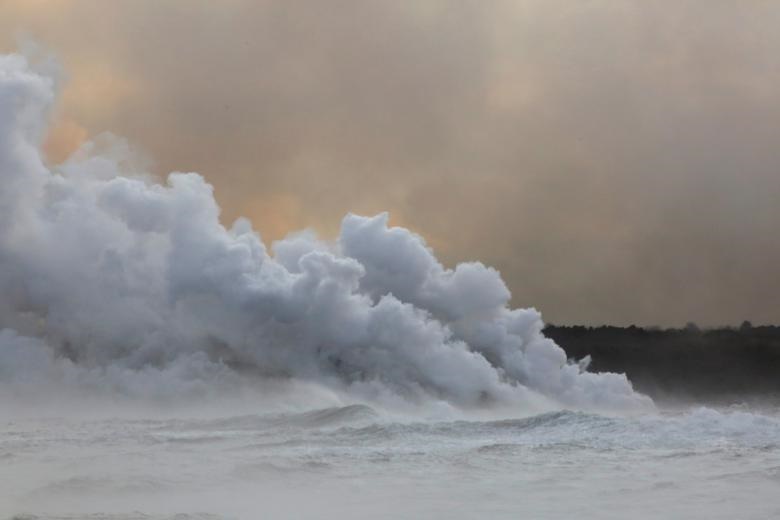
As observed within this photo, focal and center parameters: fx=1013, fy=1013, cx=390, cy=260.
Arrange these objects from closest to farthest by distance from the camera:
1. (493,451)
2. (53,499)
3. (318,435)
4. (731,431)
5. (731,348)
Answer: (53,499)
(493,451)
(731,431)
(318,435)
(731,348)

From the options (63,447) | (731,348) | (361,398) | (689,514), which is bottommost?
(689,514)

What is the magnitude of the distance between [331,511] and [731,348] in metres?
94.9

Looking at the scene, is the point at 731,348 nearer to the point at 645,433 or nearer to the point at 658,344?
the point at 658,344

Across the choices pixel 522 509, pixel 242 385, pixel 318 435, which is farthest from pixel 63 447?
pixel 242 385

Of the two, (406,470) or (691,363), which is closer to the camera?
(406,470)

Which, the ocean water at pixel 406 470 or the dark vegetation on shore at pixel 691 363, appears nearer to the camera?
the ocean water at pixel 406 470

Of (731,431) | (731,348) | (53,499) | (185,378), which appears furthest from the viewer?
(731,348)

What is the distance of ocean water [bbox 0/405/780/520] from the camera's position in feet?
57.1

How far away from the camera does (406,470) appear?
22.5 meters

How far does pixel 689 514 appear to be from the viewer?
16.8 m

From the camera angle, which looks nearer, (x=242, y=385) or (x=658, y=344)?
(x=242, y=385)

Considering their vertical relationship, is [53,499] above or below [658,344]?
below

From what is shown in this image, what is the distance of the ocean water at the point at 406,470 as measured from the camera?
17391 mm

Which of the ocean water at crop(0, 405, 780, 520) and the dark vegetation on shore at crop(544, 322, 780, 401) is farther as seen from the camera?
the dark vegetation on shore at crop(544, 322, 780, 401)
